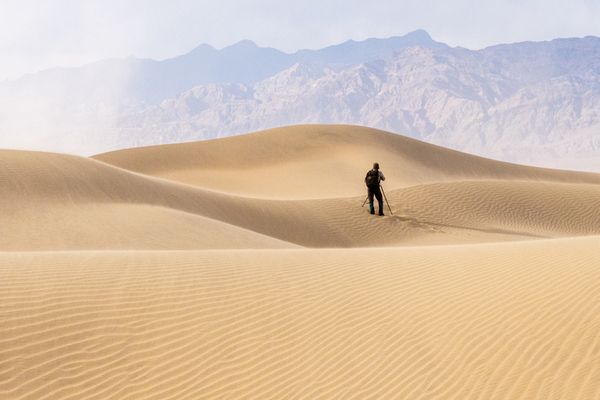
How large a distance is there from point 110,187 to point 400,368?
16661 millimetres

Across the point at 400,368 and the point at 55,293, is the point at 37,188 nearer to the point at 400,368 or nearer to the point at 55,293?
the point at 55,293

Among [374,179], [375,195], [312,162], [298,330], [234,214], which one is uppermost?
[312,162]

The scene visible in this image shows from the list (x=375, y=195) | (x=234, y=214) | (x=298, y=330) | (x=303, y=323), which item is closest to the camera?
(x=298, y=330)

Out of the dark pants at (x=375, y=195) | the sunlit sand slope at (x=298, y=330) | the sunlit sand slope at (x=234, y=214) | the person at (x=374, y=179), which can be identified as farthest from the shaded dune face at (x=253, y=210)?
the sunlit sand slope at (x=298, y=330)

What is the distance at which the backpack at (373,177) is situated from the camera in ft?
71.4

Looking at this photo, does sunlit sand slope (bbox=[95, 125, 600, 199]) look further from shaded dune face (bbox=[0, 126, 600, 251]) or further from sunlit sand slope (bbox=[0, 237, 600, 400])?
sunlit sand slope (bbox=[0, 237, 600, 400])

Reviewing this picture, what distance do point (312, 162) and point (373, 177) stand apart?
24.3 metres

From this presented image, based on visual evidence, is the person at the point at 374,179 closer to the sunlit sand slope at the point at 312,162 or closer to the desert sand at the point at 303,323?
the desert sand at the point at 303,323

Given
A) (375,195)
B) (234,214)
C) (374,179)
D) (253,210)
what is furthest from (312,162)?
(374,179)

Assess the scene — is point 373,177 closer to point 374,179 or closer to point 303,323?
point 374,179

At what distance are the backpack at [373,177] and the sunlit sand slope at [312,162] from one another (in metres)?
16.3

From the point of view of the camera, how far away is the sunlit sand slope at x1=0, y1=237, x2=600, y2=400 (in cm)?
624

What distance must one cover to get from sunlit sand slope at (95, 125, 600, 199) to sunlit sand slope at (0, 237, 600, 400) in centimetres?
2956

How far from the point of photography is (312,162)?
4609cm
